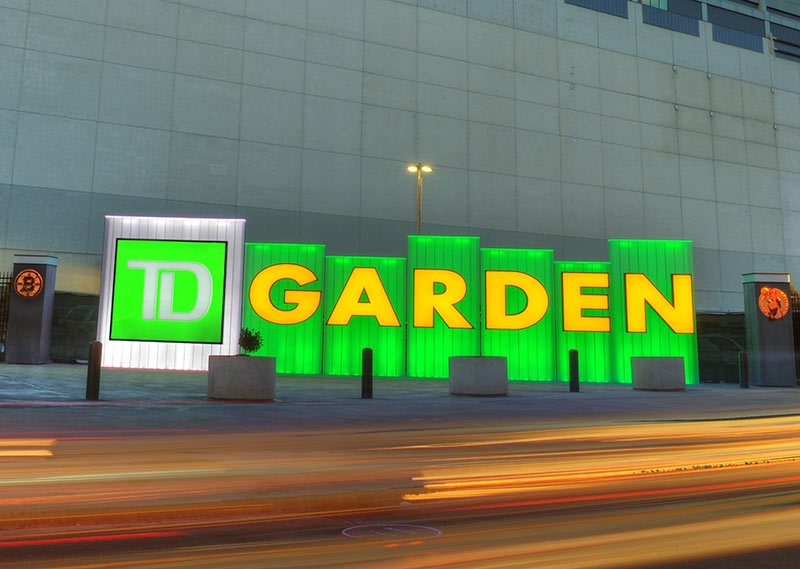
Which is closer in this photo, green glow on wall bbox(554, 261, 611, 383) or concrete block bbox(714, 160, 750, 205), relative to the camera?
green glow on wall bbox(554, 261, 611, 383)

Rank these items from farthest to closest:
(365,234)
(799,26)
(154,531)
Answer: (799,26) < (365,234) < (154,531)

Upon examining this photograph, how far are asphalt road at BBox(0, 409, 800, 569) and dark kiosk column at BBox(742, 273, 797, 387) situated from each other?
15978 mm

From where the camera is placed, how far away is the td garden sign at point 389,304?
22.0 meters

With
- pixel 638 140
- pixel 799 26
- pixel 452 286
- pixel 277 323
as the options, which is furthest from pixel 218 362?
pixel 799 26

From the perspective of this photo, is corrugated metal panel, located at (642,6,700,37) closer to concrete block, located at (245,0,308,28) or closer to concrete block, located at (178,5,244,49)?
concrete block, located at (245,0,308,28)

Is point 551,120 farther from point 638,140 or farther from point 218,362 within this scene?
point 218,362

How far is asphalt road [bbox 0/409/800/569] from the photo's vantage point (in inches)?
148

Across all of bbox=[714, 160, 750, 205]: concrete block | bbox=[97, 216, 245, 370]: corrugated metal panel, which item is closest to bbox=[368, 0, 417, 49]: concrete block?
bbox=[97, 216, 245, 370]: corrugated metal panel

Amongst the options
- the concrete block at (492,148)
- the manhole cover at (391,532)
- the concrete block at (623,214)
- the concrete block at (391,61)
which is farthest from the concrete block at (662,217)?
the manhole cover at (391,532)

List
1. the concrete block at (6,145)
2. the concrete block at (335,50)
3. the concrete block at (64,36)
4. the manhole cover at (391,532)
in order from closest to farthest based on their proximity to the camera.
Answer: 1. the manhole cover at (391,532)
2. the concrete block at (6,145)
3. the concrete block at (64,36)
4. the concrete block at (335,50)

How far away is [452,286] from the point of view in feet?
73.8

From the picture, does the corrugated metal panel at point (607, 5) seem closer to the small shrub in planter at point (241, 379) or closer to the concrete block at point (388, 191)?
the concrete block at point (388, 191)

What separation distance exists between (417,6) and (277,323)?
17284mm

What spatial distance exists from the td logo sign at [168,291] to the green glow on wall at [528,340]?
973 centimetres
